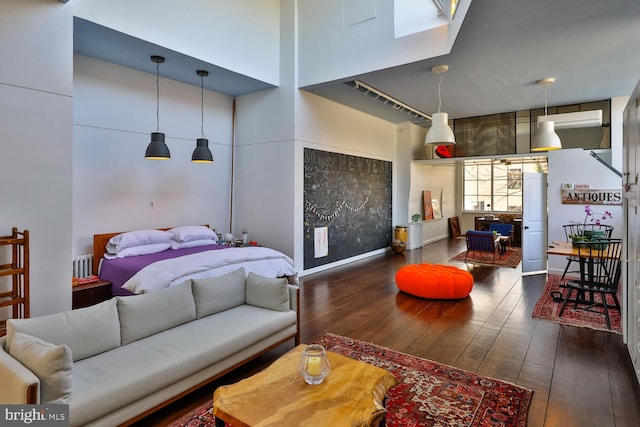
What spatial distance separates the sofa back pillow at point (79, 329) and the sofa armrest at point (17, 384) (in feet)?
0.95

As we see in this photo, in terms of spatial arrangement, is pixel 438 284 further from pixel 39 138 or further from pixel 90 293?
pixel 39 138

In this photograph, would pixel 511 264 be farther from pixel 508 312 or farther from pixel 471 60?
pixel 471 60

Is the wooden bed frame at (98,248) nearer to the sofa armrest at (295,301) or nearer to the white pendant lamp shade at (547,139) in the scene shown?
the sofa armrest at (295,301)

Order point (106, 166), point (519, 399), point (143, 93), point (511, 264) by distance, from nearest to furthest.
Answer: point (519, 399) → point (106, 166) → point (143, 93) → point (511, 264)

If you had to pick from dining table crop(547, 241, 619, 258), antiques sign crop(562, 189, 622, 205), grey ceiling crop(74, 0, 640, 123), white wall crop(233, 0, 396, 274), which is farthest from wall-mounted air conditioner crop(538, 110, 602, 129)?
white wall crop(233, 0, 396, 274)

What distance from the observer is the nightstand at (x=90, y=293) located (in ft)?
14.3

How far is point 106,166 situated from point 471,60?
566cm

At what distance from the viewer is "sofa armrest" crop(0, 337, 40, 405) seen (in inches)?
70.4

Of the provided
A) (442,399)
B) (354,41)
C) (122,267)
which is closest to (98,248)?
(122,267)

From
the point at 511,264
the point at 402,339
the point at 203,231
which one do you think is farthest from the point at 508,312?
the point at 203,231

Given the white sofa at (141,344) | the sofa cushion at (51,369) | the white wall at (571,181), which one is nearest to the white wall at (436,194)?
the white wall at (571,181)

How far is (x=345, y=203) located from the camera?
7.83 meters

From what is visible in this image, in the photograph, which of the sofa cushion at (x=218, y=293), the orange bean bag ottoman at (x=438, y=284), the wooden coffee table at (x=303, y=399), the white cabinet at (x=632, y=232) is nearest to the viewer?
the wooden coffee table at (x=303, y=399)

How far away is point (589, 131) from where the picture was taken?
26.0 feet
